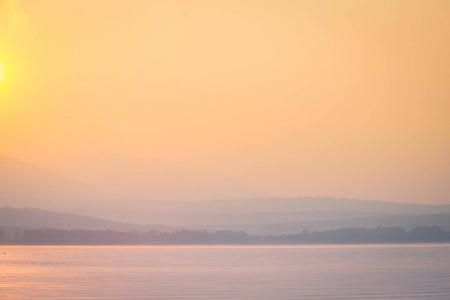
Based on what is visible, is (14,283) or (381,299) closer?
(381,299)

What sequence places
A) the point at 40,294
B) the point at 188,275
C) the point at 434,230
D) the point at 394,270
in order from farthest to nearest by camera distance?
the point at 434,230
the point at 394,270
the point at 188,275
the point at 40,294

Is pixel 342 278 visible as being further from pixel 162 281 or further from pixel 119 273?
pixel 119 273

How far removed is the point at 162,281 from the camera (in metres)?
37.8

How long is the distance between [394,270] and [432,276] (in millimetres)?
5940

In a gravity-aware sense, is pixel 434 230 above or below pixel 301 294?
above

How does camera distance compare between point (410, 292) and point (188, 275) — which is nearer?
point (410, 292)

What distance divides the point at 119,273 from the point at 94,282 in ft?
24.4

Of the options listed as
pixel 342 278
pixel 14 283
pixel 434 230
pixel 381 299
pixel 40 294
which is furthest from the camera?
pixel 434 230

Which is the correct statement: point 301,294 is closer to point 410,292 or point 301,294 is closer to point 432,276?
point 410,292

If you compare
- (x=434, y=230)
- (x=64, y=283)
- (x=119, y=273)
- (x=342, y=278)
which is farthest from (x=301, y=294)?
(x=434, y=230)

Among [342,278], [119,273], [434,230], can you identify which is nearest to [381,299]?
[342,278]

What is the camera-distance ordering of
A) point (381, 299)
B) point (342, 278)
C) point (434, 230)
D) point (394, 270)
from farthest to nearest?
point (434, 230) → point (394, 270) → point (342, 278) → point (381, 299)

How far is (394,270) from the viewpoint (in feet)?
152

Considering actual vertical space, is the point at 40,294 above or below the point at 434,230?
below
